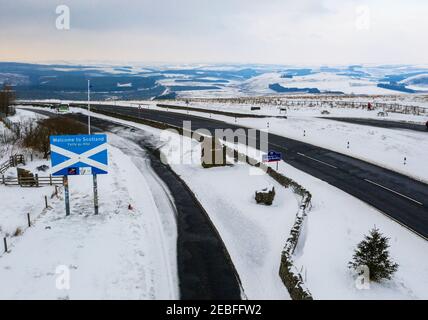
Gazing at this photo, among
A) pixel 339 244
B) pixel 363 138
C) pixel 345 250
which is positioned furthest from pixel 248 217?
pixel 363 138

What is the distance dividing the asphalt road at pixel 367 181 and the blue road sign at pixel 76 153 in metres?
17.5

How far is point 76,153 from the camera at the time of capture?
76.5 ft

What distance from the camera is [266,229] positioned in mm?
22906

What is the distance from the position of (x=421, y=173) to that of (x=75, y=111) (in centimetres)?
A: 6695

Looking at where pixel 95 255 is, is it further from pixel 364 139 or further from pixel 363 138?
pixel 363 138

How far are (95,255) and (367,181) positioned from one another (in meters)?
21.8

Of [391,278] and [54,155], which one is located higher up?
[54,155]

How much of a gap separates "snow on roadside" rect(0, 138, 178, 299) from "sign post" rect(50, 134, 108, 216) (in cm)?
314

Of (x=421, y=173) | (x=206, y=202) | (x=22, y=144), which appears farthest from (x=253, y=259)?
(x=22, y=144)

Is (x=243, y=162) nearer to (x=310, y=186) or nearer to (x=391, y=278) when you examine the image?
(x=310, y=186)

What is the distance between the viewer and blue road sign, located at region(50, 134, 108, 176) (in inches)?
906
